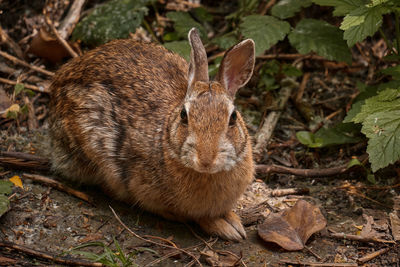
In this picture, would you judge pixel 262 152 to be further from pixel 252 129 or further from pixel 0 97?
pixel 0 97

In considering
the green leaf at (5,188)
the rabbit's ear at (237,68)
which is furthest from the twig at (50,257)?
the rabbit's ear at (237,68)

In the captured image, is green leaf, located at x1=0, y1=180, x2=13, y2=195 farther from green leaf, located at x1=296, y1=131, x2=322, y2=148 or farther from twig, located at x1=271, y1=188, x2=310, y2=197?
green leaf, located at x1=296, y1=131, x2=322, y2=148

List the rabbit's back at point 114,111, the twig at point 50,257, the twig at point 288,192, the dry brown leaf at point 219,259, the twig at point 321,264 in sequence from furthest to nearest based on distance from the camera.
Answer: the twig at point 288,192 → the rabbit's back at point 114,111 → the twig at point 321,264 → the dry brown leaf at point 219,259 → the twig at point 50,257

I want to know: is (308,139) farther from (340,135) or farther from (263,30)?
(263,30)

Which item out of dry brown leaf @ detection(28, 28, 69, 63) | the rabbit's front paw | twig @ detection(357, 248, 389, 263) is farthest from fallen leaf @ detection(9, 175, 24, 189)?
twig @ detection(357, 248, 389, 263)

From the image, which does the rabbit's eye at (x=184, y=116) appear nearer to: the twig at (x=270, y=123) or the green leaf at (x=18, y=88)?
the twig at (x=270, y=123)

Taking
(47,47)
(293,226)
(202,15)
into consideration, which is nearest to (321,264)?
(293,226)
